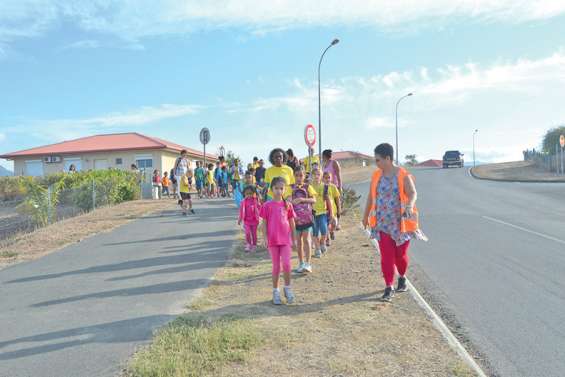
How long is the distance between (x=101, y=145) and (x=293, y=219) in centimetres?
3289

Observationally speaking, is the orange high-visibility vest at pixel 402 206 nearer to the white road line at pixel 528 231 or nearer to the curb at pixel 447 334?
the curb at pixel 447 334

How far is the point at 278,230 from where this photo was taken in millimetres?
5961

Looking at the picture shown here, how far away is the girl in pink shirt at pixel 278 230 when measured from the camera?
589cm

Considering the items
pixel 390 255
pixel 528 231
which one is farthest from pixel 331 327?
pixel 528 231

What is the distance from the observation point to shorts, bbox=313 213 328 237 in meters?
8.17

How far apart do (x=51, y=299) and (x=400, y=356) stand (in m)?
4.39

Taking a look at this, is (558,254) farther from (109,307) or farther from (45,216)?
(45,216)

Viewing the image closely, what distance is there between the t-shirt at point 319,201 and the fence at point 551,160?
33.3m

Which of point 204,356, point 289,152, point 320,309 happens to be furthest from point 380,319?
point 289,152

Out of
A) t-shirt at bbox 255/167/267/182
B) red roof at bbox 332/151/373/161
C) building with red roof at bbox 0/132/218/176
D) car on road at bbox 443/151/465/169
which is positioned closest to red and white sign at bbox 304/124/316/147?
t-shirt at bbox 255/167/267/182

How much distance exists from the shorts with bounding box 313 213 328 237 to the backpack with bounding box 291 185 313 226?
83cm

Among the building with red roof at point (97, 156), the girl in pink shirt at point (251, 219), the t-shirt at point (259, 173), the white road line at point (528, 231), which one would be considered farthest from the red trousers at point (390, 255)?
the building with red roof at point (97, 156)

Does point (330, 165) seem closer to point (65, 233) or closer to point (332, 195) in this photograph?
point (332, 195)

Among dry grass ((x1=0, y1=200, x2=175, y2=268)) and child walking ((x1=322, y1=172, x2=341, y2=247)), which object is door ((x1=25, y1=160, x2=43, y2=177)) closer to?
dry grass ((x1=0, y1=200, x2=175, y2=268))
